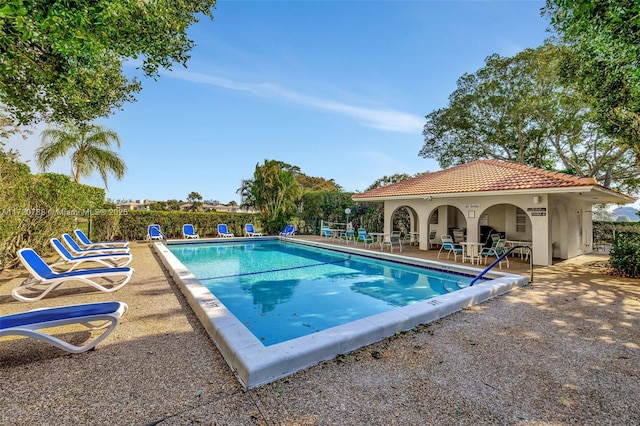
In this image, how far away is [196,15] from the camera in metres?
9.05

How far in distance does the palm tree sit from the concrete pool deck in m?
22.6

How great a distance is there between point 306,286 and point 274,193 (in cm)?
1443

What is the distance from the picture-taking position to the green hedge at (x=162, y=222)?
17.0m

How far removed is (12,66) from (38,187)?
17.4 feet

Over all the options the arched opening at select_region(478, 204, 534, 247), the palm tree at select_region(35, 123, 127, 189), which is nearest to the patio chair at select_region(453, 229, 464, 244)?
the arched opening at select_region(478, 204, 534, 247)

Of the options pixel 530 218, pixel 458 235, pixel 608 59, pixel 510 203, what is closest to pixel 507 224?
pixel 458 235

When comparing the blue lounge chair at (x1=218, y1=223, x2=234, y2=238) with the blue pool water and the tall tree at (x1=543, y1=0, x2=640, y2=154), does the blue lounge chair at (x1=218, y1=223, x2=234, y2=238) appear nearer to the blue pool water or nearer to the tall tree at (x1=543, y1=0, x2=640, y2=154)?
the blue pool water

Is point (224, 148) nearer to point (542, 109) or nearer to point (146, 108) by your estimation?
point (146, 108)

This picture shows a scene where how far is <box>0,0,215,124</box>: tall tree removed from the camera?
4633mm

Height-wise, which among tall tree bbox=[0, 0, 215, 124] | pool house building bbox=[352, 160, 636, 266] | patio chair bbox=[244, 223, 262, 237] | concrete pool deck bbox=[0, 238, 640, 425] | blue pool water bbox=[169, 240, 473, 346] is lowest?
blue pool water bbox=[169, 240, 473, 346]

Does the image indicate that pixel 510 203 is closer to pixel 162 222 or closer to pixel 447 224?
pixel 447 224

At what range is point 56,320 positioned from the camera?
3.84 meters

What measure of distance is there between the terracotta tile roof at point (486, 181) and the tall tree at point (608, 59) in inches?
85.0

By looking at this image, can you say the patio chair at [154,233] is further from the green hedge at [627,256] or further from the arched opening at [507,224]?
the green hedge at [627,256]
